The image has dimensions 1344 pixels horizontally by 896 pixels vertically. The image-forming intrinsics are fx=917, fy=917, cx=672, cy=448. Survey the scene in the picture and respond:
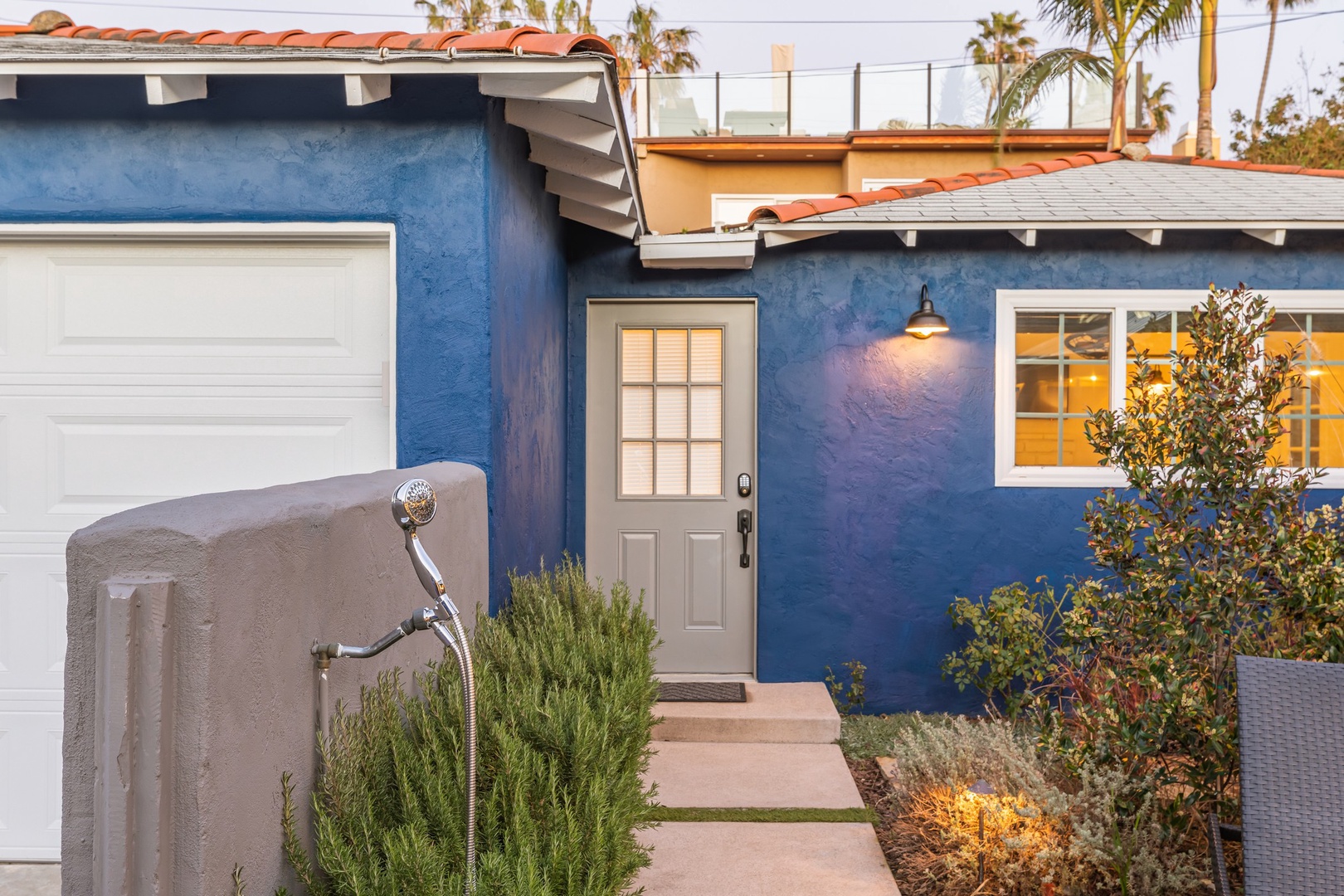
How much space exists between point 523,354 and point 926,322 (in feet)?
8.27

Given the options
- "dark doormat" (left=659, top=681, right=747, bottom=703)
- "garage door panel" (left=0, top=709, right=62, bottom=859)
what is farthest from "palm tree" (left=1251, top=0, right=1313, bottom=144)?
"garage door panel" (left=0, top=709, right=62, bottom=859)

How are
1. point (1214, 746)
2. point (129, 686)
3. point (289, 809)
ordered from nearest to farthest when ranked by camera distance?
point (129, 686) → point (289, 809) → point (1214, 746)

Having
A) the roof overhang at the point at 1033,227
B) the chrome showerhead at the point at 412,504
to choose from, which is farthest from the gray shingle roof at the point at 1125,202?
the chrome showerhead at the point at 412,504

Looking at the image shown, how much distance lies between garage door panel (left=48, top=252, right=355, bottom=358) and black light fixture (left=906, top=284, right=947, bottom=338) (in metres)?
3.29

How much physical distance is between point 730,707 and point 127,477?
324 cm

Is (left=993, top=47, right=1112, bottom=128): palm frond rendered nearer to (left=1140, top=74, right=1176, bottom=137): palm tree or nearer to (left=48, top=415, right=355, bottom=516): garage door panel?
(left=48, top=415, right=355, bottom=516): garage door panel

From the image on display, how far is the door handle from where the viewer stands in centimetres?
584

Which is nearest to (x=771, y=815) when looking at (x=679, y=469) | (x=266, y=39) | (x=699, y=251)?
(x=679, y=469)

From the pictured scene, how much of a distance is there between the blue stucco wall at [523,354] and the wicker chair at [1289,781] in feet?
8.56

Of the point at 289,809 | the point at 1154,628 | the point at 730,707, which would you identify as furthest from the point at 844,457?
the point at 289,809

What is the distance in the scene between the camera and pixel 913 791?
3.85 metres

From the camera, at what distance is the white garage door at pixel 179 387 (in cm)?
358

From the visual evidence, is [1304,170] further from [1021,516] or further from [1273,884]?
[1273,884]

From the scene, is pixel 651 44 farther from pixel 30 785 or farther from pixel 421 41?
pixel 30 785
